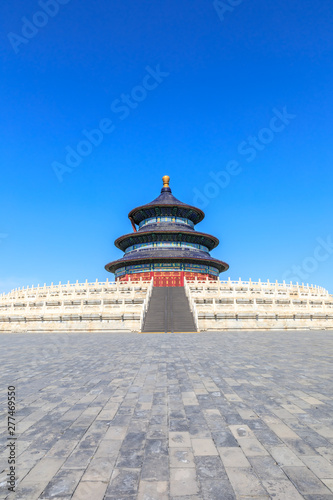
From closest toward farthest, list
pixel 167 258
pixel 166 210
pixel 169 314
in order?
pixel 169 314, pixel 167 258, pixel 166 210

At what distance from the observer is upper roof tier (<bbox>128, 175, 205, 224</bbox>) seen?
47.0 metres

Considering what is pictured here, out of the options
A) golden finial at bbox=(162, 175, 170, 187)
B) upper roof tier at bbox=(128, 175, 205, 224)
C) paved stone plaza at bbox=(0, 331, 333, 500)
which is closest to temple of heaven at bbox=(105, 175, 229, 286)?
upper roof tier at bbox=(128, 175, 205, 224)

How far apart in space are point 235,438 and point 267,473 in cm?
76

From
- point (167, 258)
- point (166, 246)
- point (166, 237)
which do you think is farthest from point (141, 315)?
point (166, 237)

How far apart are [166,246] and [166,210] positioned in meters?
7.50

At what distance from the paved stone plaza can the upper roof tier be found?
134ft

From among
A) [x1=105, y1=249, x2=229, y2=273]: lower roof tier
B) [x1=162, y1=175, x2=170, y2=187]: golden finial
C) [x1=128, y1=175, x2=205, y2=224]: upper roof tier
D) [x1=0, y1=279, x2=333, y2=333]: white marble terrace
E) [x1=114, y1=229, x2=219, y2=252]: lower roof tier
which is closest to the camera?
[x1=0, y1=279, x2=333, y2=333]: white marble terrace

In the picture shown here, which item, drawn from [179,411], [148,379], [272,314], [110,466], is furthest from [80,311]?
[110,466]

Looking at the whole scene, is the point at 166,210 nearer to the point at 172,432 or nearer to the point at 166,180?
the point at 166,180

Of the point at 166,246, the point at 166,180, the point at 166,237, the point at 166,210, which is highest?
the point at 166,180

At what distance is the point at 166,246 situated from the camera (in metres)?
43.2

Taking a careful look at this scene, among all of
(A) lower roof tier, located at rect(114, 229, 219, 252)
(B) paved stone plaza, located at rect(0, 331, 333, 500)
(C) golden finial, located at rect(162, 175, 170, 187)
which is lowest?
(B) paved stone plaza, located at rect(0, 331, 333, 500)

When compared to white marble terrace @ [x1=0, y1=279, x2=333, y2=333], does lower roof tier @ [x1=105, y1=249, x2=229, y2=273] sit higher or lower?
higher

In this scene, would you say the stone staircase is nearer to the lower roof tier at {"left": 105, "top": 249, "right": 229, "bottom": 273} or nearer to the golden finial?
the lower roof tier at {"left": 105, "top": 249, "right": 229, "bottom": 273}
